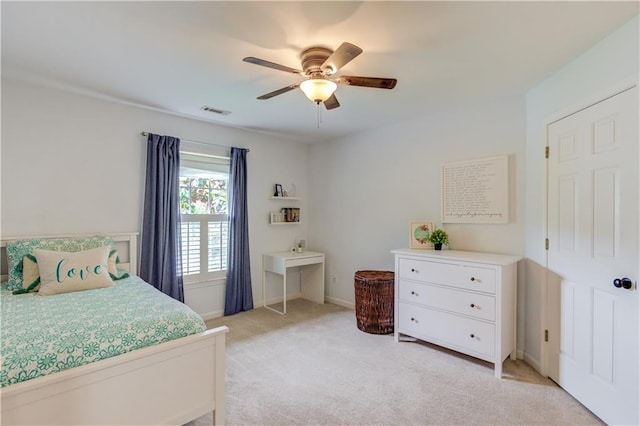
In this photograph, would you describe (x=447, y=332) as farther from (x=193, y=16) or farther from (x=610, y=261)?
(x=193, y=16)

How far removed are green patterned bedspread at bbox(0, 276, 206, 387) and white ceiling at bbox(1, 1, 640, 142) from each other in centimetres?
173

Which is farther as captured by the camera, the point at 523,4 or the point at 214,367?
the point at 214,367

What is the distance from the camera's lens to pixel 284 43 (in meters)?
2.04

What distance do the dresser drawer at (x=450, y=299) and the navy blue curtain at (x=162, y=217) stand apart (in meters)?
2.52

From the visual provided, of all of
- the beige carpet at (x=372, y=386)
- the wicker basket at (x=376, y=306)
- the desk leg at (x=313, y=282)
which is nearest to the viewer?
the beige carpet at (x=372, y=386)

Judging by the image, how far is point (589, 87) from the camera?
211 centimetres

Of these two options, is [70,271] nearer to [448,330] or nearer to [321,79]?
[321,79]

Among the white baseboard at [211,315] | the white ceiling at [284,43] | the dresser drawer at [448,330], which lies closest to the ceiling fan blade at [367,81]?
the white ceiling at [284,43]

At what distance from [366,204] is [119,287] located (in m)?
2.94

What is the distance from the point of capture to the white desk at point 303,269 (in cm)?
414

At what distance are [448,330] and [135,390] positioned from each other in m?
2.46

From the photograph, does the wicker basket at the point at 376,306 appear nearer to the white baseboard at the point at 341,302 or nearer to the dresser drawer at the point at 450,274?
the dresser drawer at the point at 450,274

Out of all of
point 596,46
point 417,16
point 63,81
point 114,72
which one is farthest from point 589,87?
point 63,81

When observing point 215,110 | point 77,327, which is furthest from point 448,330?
point 215,110
